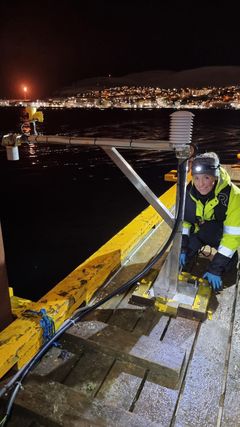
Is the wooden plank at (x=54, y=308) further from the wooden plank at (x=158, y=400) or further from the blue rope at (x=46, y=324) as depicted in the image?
the wooden plank at (x=158, y=400)

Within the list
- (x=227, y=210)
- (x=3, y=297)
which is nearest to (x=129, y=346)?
(x=3, y=297)

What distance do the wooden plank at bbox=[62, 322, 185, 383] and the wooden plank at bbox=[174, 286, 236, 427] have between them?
0.54ft

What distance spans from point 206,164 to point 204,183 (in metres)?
0.27

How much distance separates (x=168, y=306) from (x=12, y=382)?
1568 millimetres

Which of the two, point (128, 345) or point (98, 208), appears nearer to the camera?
point (128, 345)

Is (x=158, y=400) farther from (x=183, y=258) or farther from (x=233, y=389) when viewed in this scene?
(x=183, y=258)

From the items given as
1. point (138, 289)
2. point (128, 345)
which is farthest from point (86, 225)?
point (128, 345)

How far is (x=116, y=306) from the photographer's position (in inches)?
133

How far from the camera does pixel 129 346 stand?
275 centimetres

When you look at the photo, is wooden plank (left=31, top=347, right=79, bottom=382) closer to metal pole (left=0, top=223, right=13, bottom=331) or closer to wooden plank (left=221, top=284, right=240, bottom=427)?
metal pole (left=0, top=223, right=13, bottom=331)

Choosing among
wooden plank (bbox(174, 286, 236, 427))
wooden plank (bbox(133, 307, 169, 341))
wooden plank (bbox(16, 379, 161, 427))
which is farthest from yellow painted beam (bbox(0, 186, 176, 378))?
wooden plank (bbox(174, 286, 236, 427))

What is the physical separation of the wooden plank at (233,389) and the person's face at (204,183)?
1457mm

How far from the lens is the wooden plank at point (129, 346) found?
2.55 metres

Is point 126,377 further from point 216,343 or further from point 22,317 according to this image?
point 22,317
